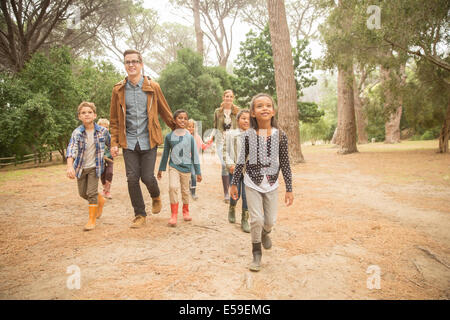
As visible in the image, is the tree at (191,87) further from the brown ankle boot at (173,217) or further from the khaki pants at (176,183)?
the brown ankle boot at (173,217)

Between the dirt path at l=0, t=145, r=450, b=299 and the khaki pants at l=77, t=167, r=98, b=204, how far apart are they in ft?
1.56

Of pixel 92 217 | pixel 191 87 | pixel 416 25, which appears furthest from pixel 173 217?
pixel 191 87

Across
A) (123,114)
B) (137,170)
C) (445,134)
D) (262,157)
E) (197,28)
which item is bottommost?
(137,170)

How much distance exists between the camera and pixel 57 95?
1412cm

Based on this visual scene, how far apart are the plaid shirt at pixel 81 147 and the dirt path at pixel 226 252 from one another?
88 centimetres

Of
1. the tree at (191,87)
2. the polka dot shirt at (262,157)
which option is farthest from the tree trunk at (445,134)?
the polka dot shirt at (262,157)

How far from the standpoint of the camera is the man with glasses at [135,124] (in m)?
3.80

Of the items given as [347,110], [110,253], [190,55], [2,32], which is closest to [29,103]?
[2,32]

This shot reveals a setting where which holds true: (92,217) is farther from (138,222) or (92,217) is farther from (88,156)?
(88,156)

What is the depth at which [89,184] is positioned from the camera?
402 centimetres

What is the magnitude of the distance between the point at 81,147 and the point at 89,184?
1.76 feet

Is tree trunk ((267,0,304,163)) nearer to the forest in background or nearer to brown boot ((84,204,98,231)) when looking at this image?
the forest in background

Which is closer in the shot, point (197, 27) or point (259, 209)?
point (259, 209)

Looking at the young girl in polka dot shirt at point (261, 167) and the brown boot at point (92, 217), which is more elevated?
the young girl in polka dot shirt at point (261, 167)
